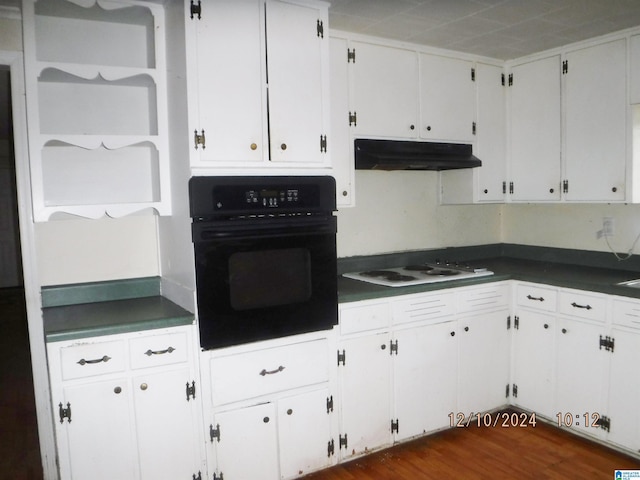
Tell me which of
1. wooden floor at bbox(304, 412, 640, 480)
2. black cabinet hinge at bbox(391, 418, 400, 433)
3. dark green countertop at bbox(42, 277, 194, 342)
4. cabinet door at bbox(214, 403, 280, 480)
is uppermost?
dark green countertop at bbox(42, 277, 194, 342)

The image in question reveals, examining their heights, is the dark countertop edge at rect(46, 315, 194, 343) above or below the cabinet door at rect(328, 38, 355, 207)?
below

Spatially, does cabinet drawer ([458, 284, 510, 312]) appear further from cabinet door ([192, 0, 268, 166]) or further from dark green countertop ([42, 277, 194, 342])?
dark green countertop ([42, 277, 194, 342])

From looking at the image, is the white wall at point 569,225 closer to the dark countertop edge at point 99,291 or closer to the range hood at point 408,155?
the range hood at point 408,155

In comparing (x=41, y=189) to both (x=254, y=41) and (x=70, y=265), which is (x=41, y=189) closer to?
(x=70, y=265)

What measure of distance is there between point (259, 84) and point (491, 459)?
7.28 feet

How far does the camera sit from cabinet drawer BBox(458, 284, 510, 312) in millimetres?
2945

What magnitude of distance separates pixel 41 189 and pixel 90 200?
0.28m

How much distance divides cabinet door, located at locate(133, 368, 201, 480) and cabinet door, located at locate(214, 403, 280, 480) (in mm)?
121

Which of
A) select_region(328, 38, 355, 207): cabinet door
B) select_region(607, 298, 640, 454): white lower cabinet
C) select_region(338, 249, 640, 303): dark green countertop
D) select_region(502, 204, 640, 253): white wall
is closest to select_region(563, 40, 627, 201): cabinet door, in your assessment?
select_region(502, 204, 640, 253): white wall

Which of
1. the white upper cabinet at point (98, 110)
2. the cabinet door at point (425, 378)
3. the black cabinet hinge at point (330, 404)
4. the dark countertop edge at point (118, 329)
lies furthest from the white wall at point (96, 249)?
the cabinet door at point (425, 378)

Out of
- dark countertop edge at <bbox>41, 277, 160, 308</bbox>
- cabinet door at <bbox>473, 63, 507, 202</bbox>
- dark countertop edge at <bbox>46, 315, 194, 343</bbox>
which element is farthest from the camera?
cabinet door at <bbox>473, 63, 507, 202</bbox>

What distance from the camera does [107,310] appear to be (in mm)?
2355

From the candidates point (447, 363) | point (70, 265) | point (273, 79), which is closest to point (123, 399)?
point (70, 265)

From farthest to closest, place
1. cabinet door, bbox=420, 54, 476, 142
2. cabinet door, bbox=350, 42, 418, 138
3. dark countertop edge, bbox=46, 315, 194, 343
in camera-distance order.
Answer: cabinet door, bbox=420, 54, 476, 142 → cabinet door, bbox=350, 42, 418, 138 → dark countertop edge, bbox=46, 315, 194, 343
